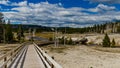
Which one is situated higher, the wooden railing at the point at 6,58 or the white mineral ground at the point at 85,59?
the wooden railing at the point at 6,58

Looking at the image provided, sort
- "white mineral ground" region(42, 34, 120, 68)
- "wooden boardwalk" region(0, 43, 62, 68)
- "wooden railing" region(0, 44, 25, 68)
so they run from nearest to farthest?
"wooden boardwalk" region(0, 43, 62, 68) → "wooden railing" region(0, 44, 25, 68) → "white mineral ground" region(42, 34, 120, 68)

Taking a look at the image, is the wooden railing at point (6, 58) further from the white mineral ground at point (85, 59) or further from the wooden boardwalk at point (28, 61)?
the white mineral ground at point (85, 59)

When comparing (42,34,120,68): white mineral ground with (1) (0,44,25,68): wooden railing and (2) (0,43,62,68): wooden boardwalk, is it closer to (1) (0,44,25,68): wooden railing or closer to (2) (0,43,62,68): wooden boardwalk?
(2) (0,43,62,68): wooden boardwalk

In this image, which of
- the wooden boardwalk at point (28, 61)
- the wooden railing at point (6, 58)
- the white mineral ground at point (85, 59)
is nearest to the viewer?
the wooden boardwalk at point (28, 61)

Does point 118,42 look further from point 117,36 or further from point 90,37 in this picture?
point 90,37

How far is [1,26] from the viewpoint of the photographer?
373 feet

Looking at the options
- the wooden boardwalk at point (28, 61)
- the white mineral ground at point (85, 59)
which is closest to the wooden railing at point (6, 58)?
the wooden boardwalk at point (28, 61)

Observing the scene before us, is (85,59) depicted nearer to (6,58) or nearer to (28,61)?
(28,61)

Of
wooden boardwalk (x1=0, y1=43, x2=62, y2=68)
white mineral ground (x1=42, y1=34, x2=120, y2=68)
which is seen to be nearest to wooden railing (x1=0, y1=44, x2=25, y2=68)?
wooden boardwalk (x1=0, y1=43, x2=62, y2=68)

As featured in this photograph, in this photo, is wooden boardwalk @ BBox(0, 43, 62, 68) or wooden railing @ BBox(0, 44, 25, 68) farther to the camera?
wooden railing @ BBox(0, 44, 25, 68)

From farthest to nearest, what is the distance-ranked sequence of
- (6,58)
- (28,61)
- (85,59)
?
(85,59), (28,61), (6,58)

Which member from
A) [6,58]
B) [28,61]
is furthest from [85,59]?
[6,58]

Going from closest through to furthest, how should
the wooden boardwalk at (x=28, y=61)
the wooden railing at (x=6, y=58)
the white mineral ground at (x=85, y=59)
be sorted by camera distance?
the wooden boardwalk at (x=28, y=61), the wooden railing at (x=6, y=58), the white mineral ground at (x=85, y=59)

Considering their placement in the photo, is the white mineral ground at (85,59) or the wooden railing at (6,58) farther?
the white mineral ground at (85,59)
